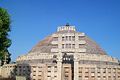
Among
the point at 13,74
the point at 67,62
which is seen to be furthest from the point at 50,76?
the point at 13,74

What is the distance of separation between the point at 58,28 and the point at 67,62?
2444cm

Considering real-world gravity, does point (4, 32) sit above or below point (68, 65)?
above

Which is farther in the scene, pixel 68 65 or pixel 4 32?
pixel 68 65

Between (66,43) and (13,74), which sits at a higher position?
(66,43)

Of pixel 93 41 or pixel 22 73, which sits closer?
pixel 22 73

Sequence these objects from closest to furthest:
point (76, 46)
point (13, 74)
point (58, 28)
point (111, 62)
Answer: point (76, 46) → point (13, 74) → point (111, 62) → point (58, 28)

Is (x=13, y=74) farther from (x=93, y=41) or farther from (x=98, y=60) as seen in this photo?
(x=93, y=41)

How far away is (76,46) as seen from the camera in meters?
42.7

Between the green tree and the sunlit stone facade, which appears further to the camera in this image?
the sunlit stone facade

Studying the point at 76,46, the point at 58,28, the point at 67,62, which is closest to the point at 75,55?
the point at 76,46

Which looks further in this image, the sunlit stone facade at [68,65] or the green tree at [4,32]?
the sunlit stone facade at [68,65]

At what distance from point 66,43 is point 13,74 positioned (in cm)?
2043

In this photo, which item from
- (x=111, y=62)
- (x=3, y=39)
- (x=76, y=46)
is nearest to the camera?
(x=3, y=39)

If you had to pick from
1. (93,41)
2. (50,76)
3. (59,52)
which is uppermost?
(93,41)
